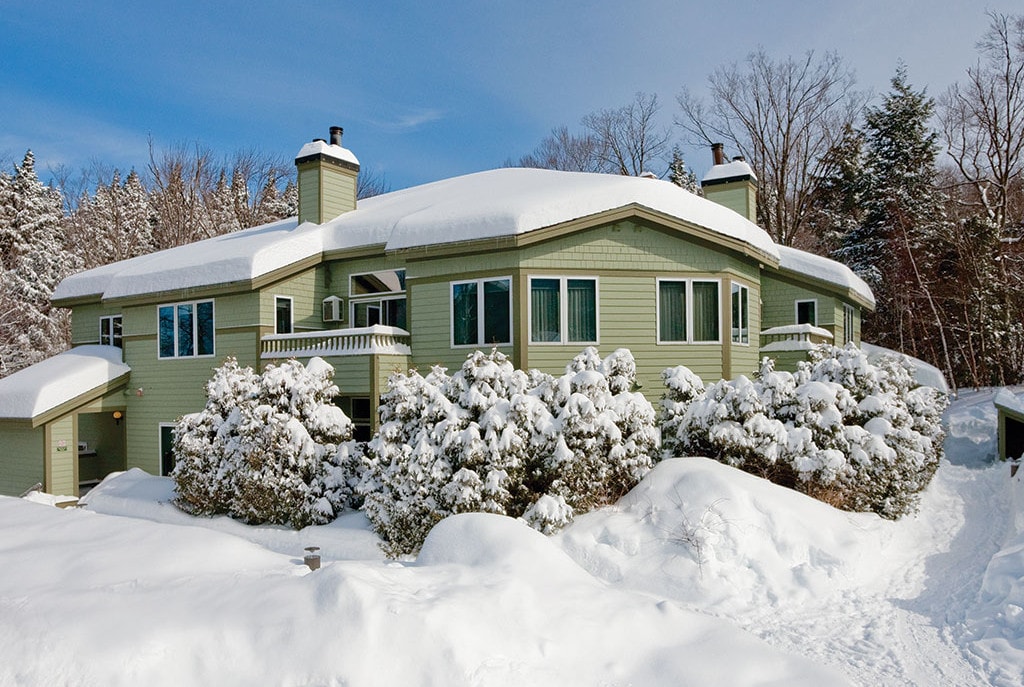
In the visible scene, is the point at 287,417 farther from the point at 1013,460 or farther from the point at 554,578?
the point at 1013,460

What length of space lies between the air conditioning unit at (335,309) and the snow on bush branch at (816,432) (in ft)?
28.7

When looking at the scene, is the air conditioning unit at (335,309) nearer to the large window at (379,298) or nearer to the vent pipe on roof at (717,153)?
the large window at (379,298)

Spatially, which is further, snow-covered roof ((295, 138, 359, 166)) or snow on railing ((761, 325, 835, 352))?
snow-covered roof ((295, 138, 359, 166))

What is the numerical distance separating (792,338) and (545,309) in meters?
6.83

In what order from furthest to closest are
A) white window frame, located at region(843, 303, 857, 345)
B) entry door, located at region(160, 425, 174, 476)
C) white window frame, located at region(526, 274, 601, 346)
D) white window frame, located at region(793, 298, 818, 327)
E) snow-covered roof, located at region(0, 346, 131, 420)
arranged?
white window frame, located at region(843, 303, 857, 345) → white window frame, located at region(793, 298, 818, 327) → entry door, located at region(160, 425, 174, 476) → snow-covered roof, located at region(0, 346, 131, 420) → white window frame, located at region(526, 274, 601, 346)

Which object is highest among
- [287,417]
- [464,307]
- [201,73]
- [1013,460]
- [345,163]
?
[201,73]

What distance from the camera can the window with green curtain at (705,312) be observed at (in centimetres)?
1457

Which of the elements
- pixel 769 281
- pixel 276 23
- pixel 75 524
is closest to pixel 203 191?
pixel 276 23

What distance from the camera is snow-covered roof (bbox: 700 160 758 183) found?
68.0 feet

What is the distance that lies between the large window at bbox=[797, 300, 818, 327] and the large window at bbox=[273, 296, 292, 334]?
13948 mm

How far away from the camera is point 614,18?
1720cm

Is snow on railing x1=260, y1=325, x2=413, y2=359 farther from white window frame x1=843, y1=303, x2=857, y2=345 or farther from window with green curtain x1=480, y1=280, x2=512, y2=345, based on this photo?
white window frame x1=843, y1=303, x2=857, y2=345

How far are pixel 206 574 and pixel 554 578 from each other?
3148 mm

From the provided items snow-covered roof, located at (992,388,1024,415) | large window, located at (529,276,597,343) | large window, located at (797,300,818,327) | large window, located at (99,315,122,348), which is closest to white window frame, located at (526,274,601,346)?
large window, located at (529,276,597,343)
